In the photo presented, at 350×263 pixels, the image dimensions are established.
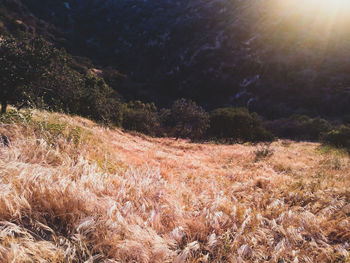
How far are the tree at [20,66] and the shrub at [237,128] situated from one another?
98.9ft

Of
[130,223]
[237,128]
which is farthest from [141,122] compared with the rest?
[130,223]

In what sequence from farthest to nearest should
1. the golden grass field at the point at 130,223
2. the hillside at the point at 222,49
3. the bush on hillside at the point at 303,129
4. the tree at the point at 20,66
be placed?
the hillside at the point at 222,49
the bush on hillside at the point at 303,129
the tree at the point at 20,66
the golden grass field at the point at 130,223

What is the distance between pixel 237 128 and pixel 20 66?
34334 millimetres

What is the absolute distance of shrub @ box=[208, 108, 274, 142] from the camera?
3575cm

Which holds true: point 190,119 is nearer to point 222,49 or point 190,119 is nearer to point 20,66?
point 20,66

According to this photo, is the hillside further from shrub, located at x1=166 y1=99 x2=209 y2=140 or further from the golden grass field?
the golden grass field

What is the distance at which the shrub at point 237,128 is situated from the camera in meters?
35.8

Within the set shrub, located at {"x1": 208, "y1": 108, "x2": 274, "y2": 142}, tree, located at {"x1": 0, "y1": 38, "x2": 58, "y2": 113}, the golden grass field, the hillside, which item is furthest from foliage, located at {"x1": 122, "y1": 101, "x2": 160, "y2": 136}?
the hillside

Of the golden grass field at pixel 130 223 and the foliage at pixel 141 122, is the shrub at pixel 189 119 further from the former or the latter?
the golden grass field at pixel 130 223

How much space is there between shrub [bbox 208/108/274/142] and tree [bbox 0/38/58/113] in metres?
30.2

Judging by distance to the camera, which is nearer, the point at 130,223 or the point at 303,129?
the point at 130,223

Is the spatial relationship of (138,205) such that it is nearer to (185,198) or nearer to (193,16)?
(185,198)

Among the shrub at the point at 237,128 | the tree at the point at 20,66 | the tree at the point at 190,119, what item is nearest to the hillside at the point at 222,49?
the shrub at the point at 237,128

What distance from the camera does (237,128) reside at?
36531 mm
